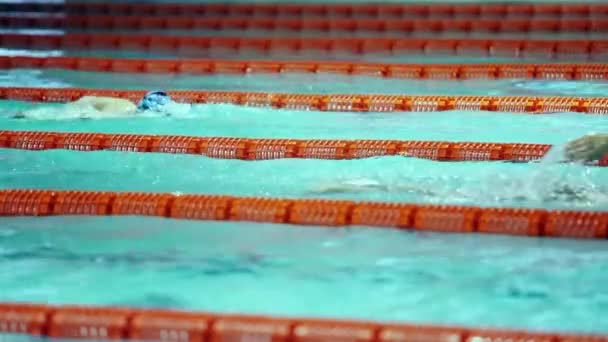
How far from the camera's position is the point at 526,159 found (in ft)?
18.5

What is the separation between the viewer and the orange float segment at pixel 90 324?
3436 mm

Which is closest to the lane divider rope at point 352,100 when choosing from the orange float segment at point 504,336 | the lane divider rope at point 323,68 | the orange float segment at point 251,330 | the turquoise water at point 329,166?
Answer: the turquoise water at point 329,166

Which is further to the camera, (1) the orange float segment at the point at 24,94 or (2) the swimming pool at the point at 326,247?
(1) the orange float segment at the point at 24,94

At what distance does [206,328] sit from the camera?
11.1ft

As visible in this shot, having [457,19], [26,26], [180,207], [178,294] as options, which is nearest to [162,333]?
[178,294]

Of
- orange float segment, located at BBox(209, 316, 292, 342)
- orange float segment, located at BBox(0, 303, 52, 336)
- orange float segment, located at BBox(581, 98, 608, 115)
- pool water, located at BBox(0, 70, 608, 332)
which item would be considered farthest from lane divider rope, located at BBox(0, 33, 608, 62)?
orange float segment, located at BBox(0, 303, 52, 336)

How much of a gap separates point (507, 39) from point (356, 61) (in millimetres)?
1425

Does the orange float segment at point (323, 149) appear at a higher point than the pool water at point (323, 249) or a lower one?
higher

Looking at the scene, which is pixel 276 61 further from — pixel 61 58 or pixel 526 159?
pixel 526 159

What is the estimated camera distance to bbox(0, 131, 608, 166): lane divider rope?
224 inches

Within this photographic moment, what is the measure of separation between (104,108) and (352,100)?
1647 millimetres

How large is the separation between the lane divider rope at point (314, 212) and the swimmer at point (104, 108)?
2057 mm

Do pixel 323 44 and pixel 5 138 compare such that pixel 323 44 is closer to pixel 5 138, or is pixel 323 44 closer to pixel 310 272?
pixel 5 138

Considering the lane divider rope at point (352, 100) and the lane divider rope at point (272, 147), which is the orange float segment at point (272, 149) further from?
the lane divider rope at point (352, 100)
